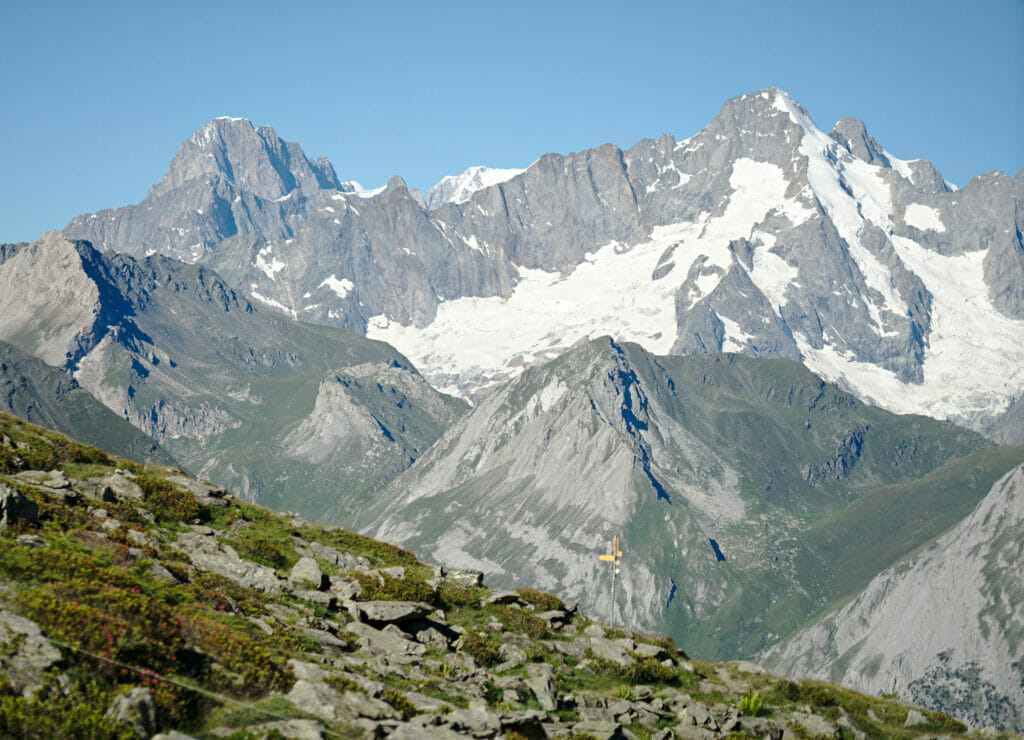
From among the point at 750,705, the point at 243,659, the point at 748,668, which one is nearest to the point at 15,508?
the point at 243,659

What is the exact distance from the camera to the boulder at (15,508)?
35.4 m

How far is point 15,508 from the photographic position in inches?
1423

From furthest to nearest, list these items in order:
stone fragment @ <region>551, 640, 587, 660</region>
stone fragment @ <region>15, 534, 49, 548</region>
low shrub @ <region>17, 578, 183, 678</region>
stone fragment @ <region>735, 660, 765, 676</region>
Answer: stone fragment @ <region>735, 660, 765, 676</region> < stone fragment @ <region>551, 640, 587, 660</region> < stone fragment @ <region>15, 534, 49, 548</region> < low shrub @ <region>17, 578, 183, 678</region>

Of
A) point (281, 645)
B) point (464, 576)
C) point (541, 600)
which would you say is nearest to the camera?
point (281, 645)

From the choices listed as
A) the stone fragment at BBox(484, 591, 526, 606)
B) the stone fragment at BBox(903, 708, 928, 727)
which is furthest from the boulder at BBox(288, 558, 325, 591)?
the stone fragment at BBox(903, 708, 928, 727)

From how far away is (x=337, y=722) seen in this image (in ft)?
90.5

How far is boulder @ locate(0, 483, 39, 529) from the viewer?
35438 mm

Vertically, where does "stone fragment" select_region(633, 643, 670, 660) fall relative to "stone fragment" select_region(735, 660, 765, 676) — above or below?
above

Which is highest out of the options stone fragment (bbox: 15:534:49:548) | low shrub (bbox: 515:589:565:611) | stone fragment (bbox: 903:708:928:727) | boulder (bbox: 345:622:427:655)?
stone fragment (bbox: 15:534:49:548)

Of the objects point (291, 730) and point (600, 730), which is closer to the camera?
point (291, 730)

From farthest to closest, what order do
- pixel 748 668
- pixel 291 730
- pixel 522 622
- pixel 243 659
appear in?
pixel 748 668
pixel 522 622
pixel 243 659
pixel 291 730

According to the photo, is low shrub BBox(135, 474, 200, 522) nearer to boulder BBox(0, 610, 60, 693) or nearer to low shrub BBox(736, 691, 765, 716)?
boulder BBox(0, 610, 60, 693)

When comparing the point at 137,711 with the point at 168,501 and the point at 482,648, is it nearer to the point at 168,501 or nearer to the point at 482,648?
the point at 482,648

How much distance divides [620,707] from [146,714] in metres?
19.8
